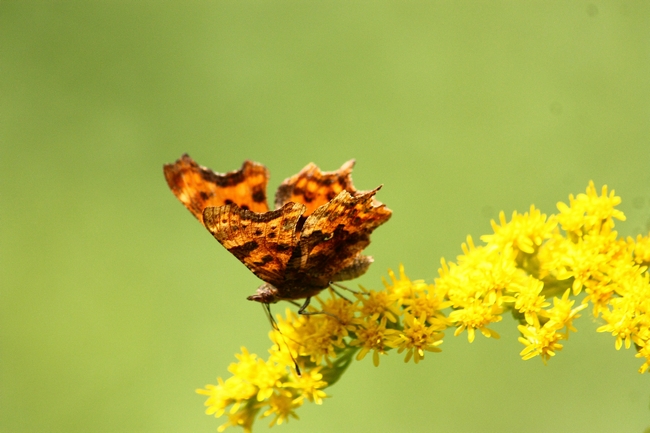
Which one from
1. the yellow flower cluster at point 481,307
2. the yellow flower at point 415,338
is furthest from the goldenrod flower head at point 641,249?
the yellow flower at point 415,338

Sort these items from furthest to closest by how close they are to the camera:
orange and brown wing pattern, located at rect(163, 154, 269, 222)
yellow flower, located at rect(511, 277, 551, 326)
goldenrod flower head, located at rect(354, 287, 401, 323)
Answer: orange and brown wing pattern, located at rect(163, 154, 269, 222) → goldenrod flower head, located at rect(354, 287, 401, 323) → yellow flower, located at rect(511, 277, 551, 326)

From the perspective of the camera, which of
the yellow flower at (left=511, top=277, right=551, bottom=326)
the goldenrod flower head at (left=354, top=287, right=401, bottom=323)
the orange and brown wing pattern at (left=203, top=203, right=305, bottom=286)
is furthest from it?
the goldenrod flower head at (left=354, top=287, right=401, bottom=323)

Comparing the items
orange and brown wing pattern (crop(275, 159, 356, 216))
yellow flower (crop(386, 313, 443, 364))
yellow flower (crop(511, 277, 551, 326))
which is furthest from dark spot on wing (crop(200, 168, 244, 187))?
yellow flower (crop(511, 277, 551, 326))

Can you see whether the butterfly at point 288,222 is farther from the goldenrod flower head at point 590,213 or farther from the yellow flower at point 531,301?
the goldenrod flower head at point 590,213

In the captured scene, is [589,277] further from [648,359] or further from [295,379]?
[295,379]

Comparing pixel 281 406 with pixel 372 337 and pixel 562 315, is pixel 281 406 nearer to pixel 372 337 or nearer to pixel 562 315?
pixel 372 337

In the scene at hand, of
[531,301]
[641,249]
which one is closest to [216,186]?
[531,301]

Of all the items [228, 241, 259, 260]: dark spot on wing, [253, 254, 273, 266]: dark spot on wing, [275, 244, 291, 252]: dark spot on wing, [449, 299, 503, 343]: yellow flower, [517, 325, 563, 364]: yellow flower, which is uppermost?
[228, 241, 259, 260]: dark spot on wing

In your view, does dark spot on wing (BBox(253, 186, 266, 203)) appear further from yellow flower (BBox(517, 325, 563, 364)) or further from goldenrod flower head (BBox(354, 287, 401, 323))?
yellow flower (BBox(517, 325, 563, 364))
